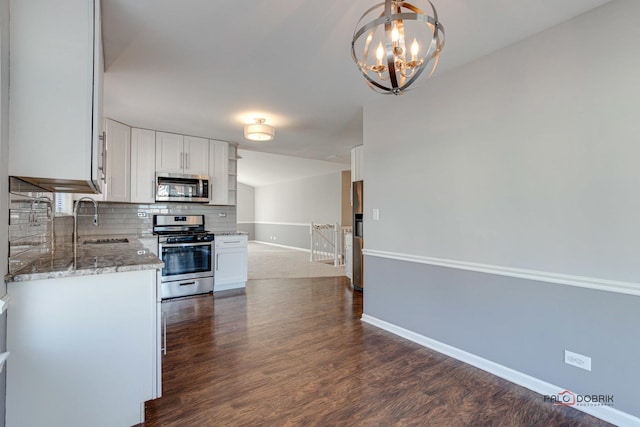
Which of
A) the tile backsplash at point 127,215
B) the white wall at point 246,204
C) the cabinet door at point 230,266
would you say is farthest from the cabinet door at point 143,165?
the white wall at point 246,204

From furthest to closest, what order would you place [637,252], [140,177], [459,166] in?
[140,177]
[459,166]
[637,252]

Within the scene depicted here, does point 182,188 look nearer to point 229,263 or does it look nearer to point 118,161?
point 118,161

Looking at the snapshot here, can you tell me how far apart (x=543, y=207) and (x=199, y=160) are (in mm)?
4527

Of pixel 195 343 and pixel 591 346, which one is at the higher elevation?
pixel 591 346

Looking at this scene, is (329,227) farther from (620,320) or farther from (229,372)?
(620,320)

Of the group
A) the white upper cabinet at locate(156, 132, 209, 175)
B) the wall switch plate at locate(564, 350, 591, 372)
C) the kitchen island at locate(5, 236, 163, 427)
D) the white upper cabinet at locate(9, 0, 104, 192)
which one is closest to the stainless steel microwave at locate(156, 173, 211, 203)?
the white upper cabinet at locate(156, 132, 209, 175)

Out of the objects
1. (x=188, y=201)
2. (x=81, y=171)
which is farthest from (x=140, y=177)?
(x=81, y=171)

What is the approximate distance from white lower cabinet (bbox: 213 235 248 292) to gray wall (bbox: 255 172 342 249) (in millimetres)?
4324

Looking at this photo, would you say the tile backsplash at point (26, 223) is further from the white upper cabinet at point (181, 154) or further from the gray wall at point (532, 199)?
the gray wall at point (532, 199)

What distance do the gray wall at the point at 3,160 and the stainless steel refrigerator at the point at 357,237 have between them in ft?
13.1

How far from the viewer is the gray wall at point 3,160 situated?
1.31 meters

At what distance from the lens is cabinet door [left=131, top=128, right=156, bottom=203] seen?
4414mm

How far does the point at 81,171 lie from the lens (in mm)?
1604

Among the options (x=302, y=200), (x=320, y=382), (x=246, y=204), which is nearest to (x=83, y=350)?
(x=320, y=382)
